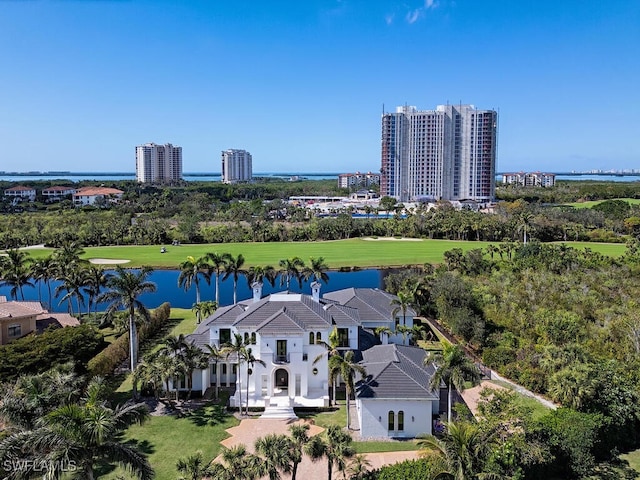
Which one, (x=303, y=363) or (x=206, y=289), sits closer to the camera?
(x=303, y=363)

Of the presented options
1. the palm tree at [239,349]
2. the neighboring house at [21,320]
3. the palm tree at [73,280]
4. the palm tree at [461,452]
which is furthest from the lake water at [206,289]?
the palm tree at [461,452]

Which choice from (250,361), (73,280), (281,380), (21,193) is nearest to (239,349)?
(250,361)

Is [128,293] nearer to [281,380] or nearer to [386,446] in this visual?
[281,380]

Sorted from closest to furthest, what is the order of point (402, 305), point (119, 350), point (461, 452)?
point (461, 452) → point (119, 350) → point (402, 305)

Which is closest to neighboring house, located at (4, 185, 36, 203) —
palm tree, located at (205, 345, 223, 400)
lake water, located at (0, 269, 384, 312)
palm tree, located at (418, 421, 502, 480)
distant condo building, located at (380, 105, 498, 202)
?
lake water, located at (0, 269, 384, 312)

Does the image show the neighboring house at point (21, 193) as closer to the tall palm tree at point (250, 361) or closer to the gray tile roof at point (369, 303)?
the gray tile roof at point (369, 303)

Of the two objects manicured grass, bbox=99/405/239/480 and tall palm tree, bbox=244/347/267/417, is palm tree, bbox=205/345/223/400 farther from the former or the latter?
manicured grass, bbox=99/405/239/480
